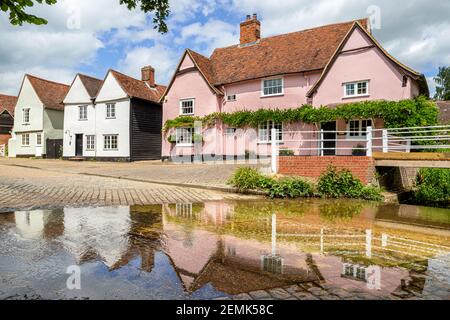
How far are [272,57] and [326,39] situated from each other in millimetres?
3915

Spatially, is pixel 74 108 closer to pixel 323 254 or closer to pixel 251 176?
pixel 251 176

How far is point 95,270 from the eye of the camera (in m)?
3.90

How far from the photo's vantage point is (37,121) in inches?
1380

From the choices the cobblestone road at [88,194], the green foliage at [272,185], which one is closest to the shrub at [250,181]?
the green foliage at [272,185]

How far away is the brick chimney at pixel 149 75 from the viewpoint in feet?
109

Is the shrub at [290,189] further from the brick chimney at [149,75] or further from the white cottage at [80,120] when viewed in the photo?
the brick chimney at [149,75]

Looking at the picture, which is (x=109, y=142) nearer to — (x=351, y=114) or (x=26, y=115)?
(x=26, y=115)

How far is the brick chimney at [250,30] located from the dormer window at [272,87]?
5398 millimetres

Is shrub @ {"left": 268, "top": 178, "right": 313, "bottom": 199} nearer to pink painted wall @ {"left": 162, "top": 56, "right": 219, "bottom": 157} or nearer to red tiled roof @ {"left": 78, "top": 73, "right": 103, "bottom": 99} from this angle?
pink painted wall @ {"left": 162, "top": 56, "right": 219, "bottom": 157}

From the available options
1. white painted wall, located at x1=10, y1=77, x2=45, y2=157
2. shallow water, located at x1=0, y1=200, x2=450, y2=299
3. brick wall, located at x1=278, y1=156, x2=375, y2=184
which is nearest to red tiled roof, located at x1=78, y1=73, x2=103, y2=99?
white painted wall, located at x1=10, y1=77, x2=45, y2=157

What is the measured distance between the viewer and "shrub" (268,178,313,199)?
1053 cm

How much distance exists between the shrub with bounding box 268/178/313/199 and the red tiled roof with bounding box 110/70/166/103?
2184 centimetres

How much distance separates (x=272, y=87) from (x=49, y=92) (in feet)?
85.7
